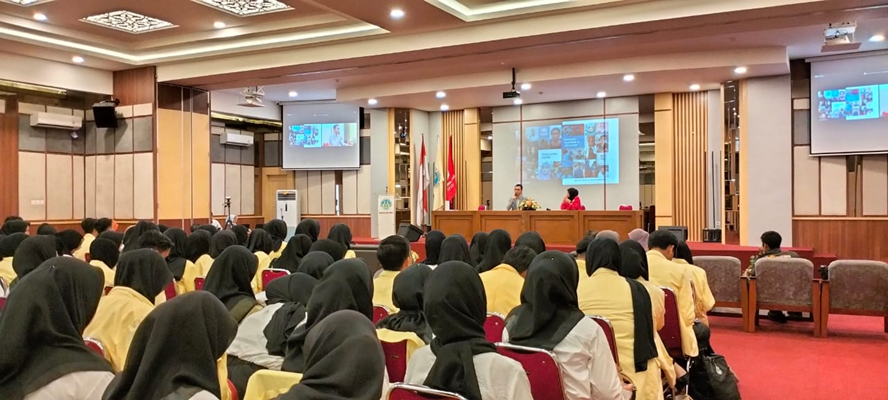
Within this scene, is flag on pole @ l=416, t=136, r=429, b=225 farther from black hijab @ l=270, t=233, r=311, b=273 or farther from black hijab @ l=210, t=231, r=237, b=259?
black hijab @ l=270, t=233, r=311, b=273

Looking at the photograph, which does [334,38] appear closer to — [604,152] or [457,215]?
[457,215]

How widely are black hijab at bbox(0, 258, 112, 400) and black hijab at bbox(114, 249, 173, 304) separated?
3.68 feet

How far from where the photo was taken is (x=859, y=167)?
11406 mm

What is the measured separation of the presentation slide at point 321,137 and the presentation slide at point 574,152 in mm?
4481

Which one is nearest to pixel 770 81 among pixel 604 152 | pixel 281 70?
pixel 604 152

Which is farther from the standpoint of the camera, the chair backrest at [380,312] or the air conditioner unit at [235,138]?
the air conditioner unit at [235,138]

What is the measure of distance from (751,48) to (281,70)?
792 cm

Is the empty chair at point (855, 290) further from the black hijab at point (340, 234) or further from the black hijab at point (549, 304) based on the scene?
the black hijab at point (549, 304)

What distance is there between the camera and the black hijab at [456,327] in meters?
2.26

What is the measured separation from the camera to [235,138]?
16953 mm

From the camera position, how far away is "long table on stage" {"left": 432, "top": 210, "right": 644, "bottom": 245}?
11.0 meters

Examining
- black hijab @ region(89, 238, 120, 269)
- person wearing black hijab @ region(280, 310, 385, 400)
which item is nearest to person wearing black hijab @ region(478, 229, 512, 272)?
black hijab @ region(89, 238, 120, 269)

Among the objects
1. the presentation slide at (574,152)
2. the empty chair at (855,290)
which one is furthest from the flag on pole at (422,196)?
the empty chair at (855,290)

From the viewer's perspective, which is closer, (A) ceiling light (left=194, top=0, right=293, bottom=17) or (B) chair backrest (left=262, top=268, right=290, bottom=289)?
(B) chair backrest (left=262, top=268, right=290, bottom=289)
